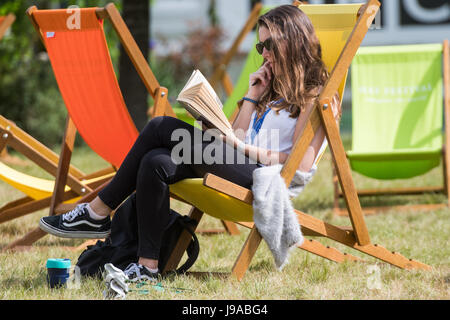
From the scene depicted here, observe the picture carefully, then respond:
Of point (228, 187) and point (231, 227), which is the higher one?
point (228, 187)

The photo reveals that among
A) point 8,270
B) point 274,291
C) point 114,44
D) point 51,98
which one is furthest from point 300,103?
point 114,44

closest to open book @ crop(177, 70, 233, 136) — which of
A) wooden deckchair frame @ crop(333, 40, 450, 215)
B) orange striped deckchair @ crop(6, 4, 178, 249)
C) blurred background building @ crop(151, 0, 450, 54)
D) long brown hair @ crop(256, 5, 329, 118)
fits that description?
long brown hair @ crop(256, 5, 329, 118)

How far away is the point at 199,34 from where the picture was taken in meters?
14.4

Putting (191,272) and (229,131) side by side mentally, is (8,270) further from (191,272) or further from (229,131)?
(229,131)

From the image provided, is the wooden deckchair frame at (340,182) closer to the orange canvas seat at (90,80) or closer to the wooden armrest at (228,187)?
the wooden armrest at (228,187)

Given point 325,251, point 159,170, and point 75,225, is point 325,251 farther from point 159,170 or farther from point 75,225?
point 75,225

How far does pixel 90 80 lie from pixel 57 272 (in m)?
1.24

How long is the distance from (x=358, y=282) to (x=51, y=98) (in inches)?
281

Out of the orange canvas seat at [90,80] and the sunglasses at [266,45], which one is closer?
the sunglasses at [266,45]

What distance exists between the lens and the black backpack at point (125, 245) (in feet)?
10.2

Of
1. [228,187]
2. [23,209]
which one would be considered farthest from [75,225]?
[23,209]

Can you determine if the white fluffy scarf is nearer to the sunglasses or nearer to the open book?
the open book

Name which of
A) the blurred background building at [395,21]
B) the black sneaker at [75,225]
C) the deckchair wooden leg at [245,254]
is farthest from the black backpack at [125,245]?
the blurred background building at [395,21]

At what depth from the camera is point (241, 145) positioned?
2.90m
